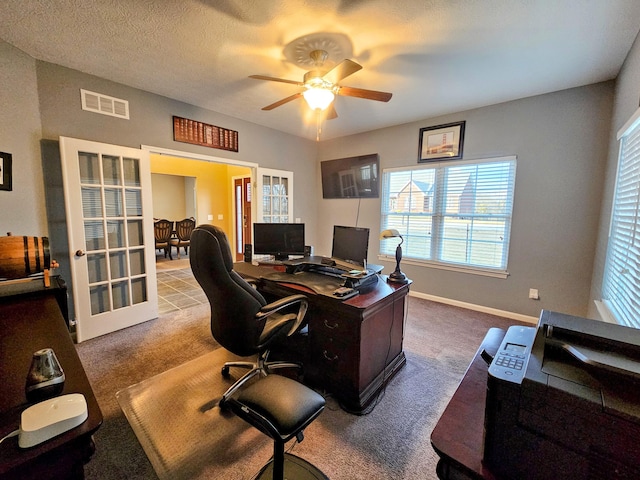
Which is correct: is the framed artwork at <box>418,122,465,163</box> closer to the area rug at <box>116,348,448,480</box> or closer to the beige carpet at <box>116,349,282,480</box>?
the area rug at <box>116,348,448,480</box>

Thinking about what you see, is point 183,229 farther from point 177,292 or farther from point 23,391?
point 23,391

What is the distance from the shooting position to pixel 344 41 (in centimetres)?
215

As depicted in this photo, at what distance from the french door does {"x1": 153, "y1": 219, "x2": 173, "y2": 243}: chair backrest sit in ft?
11.6

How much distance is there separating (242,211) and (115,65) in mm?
4679

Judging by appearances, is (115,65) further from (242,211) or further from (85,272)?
(242,211)

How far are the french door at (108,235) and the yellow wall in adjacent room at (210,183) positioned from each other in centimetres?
396

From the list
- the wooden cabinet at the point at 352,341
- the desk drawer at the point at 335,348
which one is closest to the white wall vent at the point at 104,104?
the wooden cabinet at the point at 352,341

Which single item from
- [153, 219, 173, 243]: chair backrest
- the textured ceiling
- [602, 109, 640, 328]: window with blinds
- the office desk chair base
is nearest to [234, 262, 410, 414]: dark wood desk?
the office desk chair base

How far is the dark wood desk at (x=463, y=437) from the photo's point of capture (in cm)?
73

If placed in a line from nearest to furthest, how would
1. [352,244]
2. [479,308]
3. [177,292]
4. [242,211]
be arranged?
[352,244] → [479,308] → [177,292] → [242,211]

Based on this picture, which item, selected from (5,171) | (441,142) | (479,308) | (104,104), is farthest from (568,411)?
(104,104)

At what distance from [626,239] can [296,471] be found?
2639 millimetres

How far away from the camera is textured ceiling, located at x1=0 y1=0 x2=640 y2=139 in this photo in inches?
70.6

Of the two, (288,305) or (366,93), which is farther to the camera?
(366,93)
